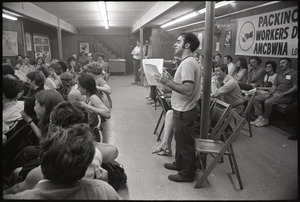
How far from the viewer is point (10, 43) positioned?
706 cm

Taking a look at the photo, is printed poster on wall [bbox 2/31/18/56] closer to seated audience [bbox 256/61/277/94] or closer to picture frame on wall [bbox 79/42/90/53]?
picture frame on wall [bbox 79/42/90/53]

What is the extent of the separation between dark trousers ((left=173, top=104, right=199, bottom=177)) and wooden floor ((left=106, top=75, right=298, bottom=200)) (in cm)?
18

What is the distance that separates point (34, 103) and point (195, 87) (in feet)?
4.98

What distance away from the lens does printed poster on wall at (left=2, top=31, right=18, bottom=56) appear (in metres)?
6.83

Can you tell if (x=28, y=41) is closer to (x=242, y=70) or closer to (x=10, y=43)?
(x=10, y=43)

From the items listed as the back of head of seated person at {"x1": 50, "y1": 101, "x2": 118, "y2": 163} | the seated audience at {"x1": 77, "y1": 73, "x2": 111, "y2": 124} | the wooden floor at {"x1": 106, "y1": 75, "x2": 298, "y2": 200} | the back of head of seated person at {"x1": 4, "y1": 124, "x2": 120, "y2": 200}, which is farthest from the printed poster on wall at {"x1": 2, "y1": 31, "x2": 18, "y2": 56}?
the back of head of seated person at {"x1": 4, "y1": 124, "x2": 120, "y2": 200}

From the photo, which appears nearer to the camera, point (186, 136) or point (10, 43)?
point (186, 136)

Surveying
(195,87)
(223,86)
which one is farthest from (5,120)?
(223,86)

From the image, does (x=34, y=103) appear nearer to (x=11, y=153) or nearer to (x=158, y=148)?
(x=11, y=153)

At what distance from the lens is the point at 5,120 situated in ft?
7.57

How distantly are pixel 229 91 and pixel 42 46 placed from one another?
361 inches

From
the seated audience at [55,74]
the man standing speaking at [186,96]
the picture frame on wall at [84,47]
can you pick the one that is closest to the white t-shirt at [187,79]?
the man standing speaking at [186,96]

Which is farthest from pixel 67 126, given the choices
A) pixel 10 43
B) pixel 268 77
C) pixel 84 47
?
pixel 84 47

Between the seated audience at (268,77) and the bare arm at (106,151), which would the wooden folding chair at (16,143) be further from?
the seated audience at (268,77)
